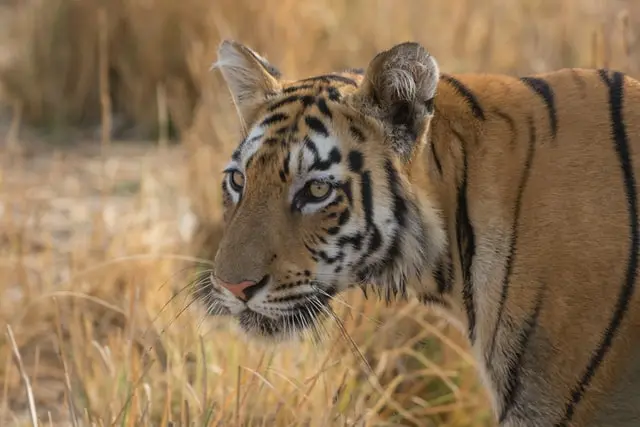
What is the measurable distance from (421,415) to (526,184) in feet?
4.06

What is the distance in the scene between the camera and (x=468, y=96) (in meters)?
2.09

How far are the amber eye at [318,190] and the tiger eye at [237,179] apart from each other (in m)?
0.16

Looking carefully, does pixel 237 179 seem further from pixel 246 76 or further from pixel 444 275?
pixel 444 275

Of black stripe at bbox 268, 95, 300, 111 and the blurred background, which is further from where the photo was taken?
the blurred background

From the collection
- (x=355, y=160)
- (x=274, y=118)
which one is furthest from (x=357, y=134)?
(x=274, y=118)

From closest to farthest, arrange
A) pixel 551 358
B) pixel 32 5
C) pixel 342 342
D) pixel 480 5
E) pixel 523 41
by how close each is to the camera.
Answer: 1. pixel 551 358
2. pixel 342 342
3. pixel 523 41
4. pixel 480 5
5. pixel 32 5

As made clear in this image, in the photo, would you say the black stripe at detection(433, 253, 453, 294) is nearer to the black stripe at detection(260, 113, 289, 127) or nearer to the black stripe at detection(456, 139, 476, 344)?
the black stripe at detection(456, 139, 476, 344)

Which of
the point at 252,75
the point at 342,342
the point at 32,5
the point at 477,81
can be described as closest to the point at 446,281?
the point at 477,81

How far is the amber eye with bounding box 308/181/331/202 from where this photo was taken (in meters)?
1.96

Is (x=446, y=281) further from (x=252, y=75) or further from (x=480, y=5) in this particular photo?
(x=480, y=5)

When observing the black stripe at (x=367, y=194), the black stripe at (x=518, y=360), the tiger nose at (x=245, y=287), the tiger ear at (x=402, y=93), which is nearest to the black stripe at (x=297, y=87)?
the tiger ear at (x=402, y=93)

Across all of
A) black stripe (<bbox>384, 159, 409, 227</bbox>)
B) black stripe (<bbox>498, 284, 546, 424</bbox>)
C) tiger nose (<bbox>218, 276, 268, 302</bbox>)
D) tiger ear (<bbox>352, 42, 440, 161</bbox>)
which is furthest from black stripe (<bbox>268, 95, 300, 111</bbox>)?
black stripe (<bbox>498, 284, 546, 424</bbox>)

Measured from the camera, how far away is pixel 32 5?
6648 mm

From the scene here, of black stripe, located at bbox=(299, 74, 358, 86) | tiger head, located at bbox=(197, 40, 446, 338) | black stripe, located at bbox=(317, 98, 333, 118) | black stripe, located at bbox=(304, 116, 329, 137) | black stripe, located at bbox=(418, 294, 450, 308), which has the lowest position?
black stripe, located at bbox=(418, 294, 450, 308)
